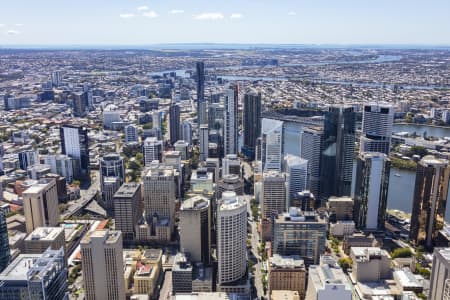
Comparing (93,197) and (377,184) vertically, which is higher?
(377,184)

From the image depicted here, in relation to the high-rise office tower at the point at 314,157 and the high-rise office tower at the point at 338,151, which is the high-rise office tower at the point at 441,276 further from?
the high-rise office tower at the point at 314,157

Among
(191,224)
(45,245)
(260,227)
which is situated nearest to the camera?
(45,245)

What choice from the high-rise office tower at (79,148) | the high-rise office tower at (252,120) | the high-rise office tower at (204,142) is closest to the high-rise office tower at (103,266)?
the high-rise office tower at (79,148)

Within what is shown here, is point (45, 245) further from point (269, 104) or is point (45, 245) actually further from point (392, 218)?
point (269, 104)

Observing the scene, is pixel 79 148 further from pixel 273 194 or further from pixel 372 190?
pixel 372 190

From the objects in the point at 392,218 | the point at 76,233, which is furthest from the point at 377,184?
the point at 76,233

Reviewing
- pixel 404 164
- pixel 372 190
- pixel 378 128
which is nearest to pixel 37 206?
pixel 372 190

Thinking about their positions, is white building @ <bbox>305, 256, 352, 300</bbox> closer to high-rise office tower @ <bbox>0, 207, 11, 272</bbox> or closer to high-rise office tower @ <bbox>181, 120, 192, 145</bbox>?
high-rise office tower @ <bbox>0, 207, 11, 272</bbox>
